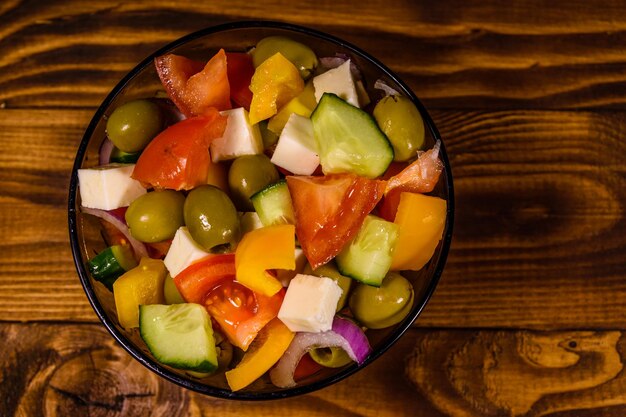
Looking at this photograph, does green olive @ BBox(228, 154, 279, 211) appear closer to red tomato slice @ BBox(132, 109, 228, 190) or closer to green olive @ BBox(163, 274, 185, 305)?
red tomato slice @ BBox(132, 109, 228, 190)

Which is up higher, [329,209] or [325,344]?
[329,209]

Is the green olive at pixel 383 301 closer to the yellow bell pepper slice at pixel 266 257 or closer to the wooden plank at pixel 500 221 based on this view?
the yellow bell pepper slice at pixel 266 257

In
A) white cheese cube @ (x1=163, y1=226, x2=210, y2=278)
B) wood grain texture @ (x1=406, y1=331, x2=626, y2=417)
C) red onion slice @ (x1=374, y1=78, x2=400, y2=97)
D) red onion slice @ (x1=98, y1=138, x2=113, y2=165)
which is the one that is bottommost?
wood grain texture @ (x1=406, y1=331, x2=626, y2=417)

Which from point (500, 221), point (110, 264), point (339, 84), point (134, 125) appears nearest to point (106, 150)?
point (134, 125)

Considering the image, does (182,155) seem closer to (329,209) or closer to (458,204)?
(329,209)

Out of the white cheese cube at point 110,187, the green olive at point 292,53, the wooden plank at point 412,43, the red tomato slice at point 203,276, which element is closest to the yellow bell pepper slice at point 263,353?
the red tomato slice at point 203,276

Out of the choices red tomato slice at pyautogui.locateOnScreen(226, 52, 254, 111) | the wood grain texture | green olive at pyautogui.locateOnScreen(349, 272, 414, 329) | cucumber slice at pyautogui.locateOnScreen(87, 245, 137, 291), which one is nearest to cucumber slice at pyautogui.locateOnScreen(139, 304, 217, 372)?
cucumber slice at pyautogui.locateOnScreen(87, 245, 137, 291)
